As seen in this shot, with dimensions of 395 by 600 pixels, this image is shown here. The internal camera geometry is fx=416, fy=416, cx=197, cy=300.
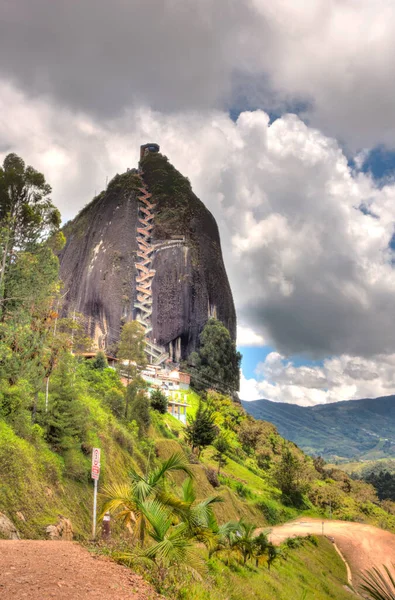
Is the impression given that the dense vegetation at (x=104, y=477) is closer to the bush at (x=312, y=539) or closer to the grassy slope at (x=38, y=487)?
the grassy slope at (x=38, y=487)

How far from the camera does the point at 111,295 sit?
74938 millimetres

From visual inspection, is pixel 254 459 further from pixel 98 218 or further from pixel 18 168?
pixel 98 218

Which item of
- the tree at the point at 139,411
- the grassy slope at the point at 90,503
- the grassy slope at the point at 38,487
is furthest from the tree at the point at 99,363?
the grassy slope at the point at 38,487

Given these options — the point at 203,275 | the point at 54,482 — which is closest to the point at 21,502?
the point at 54,482

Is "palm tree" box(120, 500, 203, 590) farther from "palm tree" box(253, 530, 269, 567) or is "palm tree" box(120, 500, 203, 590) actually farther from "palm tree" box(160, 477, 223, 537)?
"palm tree" box(253, 530, 269, 567)

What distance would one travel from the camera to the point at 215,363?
7062cm

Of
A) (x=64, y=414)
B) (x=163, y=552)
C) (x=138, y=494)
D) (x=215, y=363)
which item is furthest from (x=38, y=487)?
(x=215, y=363)

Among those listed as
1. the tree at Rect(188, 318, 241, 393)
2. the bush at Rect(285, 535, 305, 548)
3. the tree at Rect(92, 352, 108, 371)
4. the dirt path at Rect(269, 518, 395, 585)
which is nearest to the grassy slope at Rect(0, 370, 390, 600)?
the bush at Rect(285, 535, 305, 548)

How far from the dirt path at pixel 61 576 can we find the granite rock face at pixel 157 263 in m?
63.8

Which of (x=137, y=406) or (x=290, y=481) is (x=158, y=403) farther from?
(x=290, y=481)

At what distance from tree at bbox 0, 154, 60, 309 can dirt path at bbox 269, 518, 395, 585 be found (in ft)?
65.1

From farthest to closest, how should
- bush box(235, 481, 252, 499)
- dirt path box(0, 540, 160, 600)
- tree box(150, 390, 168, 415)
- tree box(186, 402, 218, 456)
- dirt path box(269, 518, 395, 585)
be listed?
tree box(150, 390, 168, 415) < tree box(186, 402, 218, 456) < bush box(235, 481, 252, 499) < dirt path box(269, 518, 395, 585) < dirt path box(0, 540, 160, 600)

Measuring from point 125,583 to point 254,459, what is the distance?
45661mm

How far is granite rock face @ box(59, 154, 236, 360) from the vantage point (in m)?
74.8
